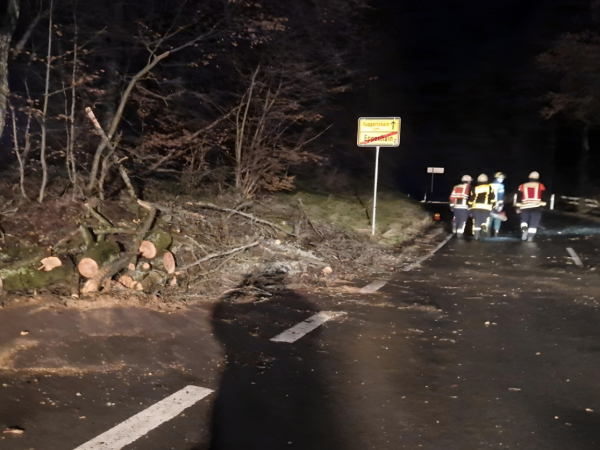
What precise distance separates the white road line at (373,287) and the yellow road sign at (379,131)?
19.3 ft

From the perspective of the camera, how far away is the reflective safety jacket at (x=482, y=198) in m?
15.4

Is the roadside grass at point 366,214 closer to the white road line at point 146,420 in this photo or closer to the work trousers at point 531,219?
the work trousers at point 531,219

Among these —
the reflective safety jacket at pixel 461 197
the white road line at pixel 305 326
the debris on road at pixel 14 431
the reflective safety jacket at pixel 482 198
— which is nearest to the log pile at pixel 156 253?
the white road line at pixel 305 326

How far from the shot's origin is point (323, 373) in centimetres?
583

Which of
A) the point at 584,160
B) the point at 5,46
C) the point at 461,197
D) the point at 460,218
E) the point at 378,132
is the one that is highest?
the point at 584,160

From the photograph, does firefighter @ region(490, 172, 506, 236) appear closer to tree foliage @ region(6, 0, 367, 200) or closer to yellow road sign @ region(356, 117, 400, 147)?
yellow road sign @ region(356, 117, 400, 147)

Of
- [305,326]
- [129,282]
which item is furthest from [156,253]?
[305,326]

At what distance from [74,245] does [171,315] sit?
2.17 meters

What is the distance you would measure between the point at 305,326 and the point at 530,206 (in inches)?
395

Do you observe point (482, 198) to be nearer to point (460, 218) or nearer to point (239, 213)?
→ point (460, 218)

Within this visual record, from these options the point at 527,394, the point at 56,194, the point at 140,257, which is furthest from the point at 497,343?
the point at 56,194

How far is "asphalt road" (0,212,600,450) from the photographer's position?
15.0 ft

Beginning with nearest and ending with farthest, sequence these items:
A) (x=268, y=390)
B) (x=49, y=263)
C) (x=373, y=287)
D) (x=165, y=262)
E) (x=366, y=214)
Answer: (x=268, y=390)
(x=49, y=263)
(x=165, y=262)
(x=373, y=287)
(x=366, y=214)

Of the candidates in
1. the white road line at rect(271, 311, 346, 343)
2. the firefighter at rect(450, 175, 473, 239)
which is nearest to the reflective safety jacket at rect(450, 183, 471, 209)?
the firefighter at rect(450, 175, 473, 239)
